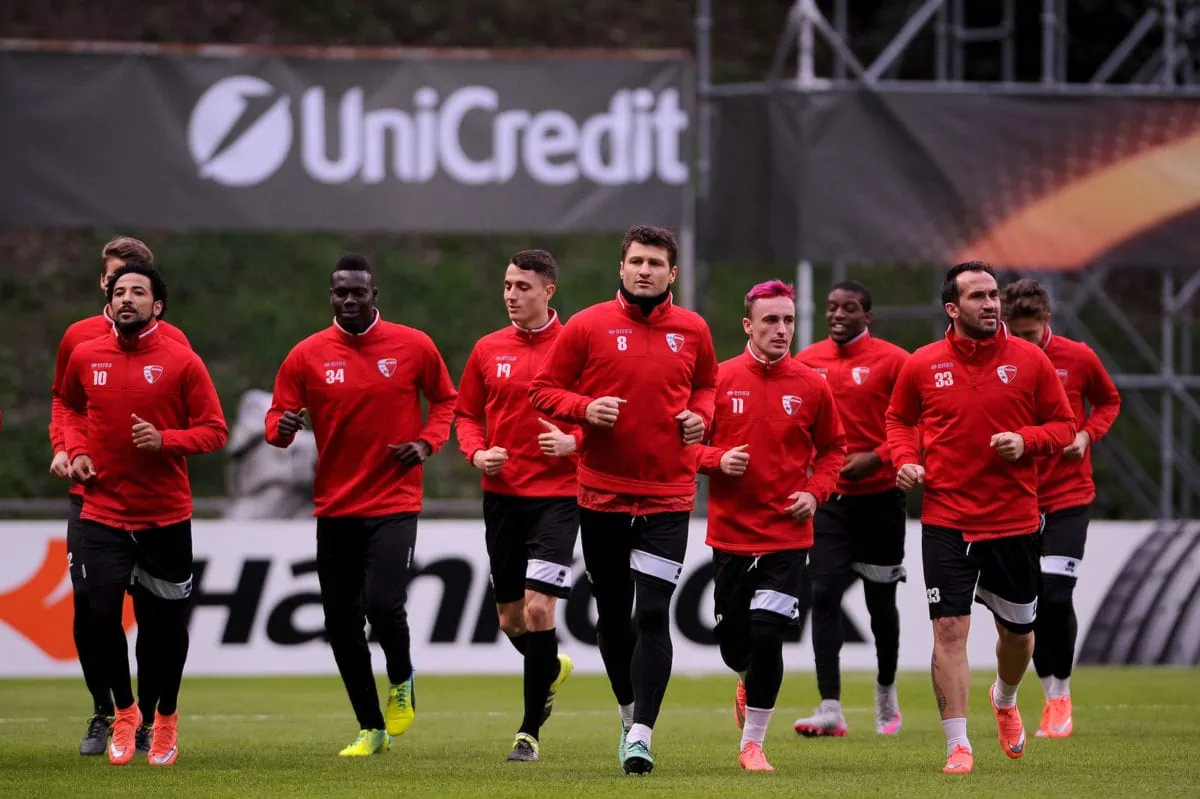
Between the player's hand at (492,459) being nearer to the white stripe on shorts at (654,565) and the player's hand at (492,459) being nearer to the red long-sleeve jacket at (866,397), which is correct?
the white stripe on shorts at (654,565)

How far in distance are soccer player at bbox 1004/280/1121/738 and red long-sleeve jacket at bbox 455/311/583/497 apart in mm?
2677

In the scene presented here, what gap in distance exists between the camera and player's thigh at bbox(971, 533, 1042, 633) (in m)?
8.62

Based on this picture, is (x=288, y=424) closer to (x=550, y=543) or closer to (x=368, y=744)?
(x=550, y=543)

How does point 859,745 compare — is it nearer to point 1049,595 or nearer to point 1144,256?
point 1049,595

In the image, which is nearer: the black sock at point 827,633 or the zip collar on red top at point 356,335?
the zip collar on red top at point 356,335

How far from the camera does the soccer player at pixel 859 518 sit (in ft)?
35.6

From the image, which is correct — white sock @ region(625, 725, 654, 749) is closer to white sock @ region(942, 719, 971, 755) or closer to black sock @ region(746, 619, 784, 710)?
black sock @ region(746, 619, 784, 710)

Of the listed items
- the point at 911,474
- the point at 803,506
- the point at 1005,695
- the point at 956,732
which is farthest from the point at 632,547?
the point at 1005,695

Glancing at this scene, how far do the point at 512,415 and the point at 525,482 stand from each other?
1.22ft

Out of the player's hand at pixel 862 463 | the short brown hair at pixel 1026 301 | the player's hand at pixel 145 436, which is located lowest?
the player's hand at pixel 862 463

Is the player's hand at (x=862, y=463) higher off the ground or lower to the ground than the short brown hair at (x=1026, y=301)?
lower

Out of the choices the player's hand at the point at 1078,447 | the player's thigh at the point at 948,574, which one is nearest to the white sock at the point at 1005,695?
the player's thigh at the point at 948,574

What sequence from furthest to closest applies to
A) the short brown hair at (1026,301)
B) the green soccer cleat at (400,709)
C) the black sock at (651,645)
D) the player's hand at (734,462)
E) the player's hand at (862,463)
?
1. the player's hand at (862,463)
2. the short brown hair at (1026,301)
3. the green soccer cleat at (400,709)
4. the player's hand at (734,462)
5. the black sock at (651,645)

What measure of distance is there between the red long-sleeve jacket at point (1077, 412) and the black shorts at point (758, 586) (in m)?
2.22
